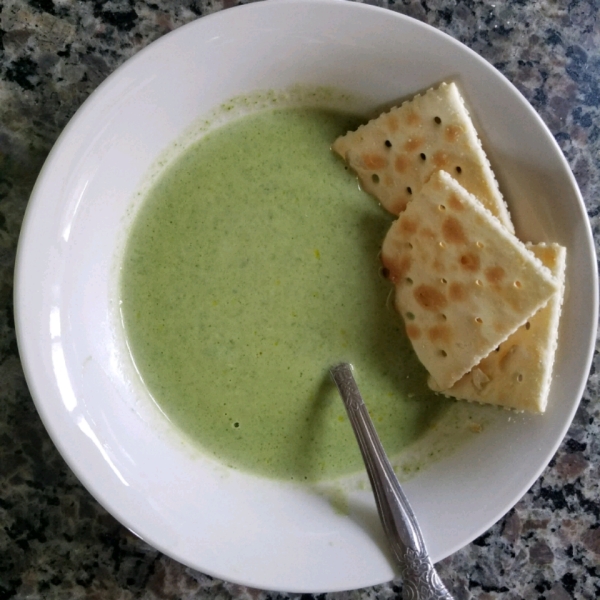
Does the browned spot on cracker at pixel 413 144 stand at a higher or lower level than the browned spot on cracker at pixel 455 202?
higher

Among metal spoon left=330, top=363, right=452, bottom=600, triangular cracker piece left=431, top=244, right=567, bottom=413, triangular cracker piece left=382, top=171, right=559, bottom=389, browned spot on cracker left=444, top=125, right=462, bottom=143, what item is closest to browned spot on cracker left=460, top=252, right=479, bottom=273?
triangular cracker piece left=382, top=171, right=559, bottom=389

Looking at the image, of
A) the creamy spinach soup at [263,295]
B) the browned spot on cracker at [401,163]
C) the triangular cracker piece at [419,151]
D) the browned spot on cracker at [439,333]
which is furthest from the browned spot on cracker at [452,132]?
the browned spot on cracker at [439,333]

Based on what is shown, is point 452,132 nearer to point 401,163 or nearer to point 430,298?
point 401,163

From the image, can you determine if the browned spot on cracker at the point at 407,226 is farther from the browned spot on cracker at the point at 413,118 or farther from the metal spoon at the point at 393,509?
the metal spoon at the point at 393,509

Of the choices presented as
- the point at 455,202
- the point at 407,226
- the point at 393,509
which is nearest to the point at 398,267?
the point at 407,226

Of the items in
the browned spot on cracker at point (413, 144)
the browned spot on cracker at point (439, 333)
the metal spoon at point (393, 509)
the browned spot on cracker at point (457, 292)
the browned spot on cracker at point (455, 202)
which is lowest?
the metal spoon at point (393, 509)

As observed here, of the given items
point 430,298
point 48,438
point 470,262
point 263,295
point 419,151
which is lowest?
point 48,438

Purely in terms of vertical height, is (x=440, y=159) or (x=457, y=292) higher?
(x=440, y=159)
